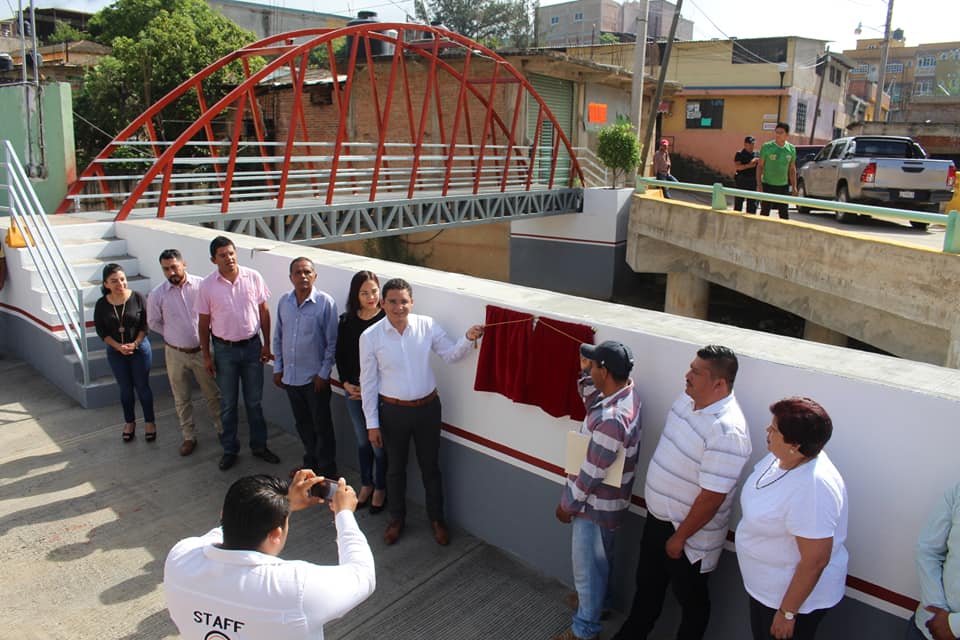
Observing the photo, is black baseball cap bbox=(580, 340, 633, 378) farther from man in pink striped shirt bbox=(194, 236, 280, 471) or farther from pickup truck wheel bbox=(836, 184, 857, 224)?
pickup truck wheel bbox=(836, 184, 857, 224)

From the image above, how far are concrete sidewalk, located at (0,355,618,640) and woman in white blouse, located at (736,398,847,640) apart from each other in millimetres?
1330

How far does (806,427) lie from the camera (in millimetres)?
2365

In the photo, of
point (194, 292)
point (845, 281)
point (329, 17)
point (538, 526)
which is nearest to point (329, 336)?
point (194, 292)

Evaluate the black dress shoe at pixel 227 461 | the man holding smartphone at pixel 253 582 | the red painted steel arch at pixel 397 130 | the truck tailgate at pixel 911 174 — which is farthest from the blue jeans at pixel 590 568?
the truck tailgate at pixel 911 174

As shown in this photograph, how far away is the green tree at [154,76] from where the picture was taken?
69.9 feet

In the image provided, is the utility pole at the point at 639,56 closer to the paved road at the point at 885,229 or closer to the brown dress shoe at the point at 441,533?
the paved road at the point at 885,229

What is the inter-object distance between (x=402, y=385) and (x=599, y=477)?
133 cm

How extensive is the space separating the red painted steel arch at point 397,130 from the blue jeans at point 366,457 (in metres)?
6.11

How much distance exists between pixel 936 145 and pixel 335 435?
3124 centimetres

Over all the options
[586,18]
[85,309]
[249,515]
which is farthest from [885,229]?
[586,18]

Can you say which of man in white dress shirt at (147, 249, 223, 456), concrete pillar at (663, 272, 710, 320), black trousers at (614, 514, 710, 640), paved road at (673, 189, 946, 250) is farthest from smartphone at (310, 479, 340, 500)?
concrete pillar at (663, 272, 710, 320)

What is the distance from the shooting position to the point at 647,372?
3.30 m

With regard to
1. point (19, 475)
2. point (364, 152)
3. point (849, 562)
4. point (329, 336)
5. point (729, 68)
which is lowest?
point (19, 475)

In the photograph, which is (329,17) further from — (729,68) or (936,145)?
(936,145)
